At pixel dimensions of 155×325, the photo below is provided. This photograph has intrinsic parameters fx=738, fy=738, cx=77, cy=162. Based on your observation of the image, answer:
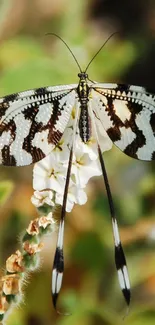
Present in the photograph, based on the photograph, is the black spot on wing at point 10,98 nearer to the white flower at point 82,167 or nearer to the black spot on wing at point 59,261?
the white flower at point 82,167

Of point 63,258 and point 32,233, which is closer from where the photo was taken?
point 32,233

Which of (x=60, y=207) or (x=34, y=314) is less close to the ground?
(x=60, y=207)

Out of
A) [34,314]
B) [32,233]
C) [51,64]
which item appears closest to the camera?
[32,233]

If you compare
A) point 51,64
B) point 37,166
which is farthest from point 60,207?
point 51,64

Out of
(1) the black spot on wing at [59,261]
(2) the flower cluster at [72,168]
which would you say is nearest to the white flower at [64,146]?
(2) the flower cluster at [72,168]

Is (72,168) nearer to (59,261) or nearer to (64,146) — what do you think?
(64,146)

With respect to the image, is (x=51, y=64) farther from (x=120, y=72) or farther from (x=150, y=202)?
(x=150, y=202)
